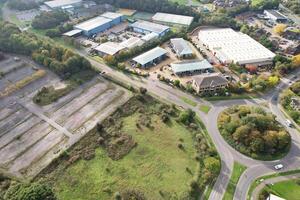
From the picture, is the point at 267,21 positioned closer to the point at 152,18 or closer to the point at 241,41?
the point at 241,41

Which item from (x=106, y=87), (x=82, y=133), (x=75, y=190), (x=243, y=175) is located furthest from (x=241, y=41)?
(x=75, y=190)

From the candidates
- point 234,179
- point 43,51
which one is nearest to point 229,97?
point 234,179

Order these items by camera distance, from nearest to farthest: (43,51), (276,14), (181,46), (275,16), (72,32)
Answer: (43,51)
(181,46)
(72,32)
(275,16)
(276,14)

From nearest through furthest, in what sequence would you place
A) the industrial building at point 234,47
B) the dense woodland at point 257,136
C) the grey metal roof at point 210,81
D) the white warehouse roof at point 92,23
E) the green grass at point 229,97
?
the dense woodland at point 257,136, the green grass at point 229,97, the grey metal roof at point 210,81, the industrial building at point 234,47, the white warehouse roof at point 92,23

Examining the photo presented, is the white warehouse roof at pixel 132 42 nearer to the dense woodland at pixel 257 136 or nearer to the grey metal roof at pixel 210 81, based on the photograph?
the grey metal roof at pixel 210 81

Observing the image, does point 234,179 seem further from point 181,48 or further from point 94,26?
point 94,26

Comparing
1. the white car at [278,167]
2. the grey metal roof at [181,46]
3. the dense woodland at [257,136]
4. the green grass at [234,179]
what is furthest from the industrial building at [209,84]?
the white car at [278,167]
